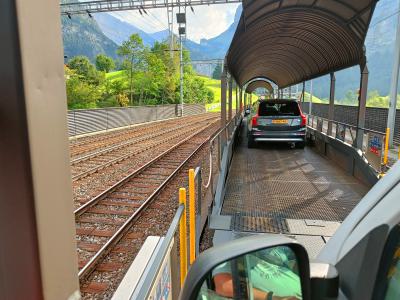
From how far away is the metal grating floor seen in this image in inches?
243

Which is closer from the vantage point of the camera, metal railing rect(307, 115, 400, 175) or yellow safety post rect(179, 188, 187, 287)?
yellow safety post rect(179, 188, 187, 287)

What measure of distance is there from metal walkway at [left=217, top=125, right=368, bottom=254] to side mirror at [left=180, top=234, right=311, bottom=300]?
3791mm

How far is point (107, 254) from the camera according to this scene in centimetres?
585

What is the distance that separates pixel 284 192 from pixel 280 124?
19.5 feet

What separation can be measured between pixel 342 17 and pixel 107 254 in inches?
317

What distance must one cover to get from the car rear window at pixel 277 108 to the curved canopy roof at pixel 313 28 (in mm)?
1863

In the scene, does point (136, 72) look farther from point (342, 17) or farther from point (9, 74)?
point (9, 74)

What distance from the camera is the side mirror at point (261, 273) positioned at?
41.8 inches

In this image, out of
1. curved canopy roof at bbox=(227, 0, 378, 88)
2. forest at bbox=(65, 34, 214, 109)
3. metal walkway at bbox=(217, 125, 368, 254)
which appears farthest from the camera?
forest at bbox=(65, 34, 214, 109)

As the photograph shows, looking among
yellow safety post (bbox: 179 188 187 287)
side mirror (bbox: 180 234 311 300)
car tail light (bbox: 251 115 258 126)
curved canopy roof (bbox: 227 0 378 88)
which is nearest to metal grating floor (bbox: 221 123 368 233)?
car tail light (bbox: 251 115 258 126)

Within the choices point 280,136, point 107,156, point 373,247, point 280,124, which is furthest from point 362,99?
point 373,247

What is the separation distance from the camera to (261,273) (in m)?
1.32

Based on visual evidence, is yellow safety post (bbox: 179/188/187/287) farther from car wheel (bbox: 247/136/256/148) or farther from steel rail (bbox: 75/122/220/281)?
car wheel (bbox: 247/136/256/148)

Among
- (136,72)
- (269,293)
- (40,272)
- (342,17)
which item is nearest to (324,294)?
(269,293)
